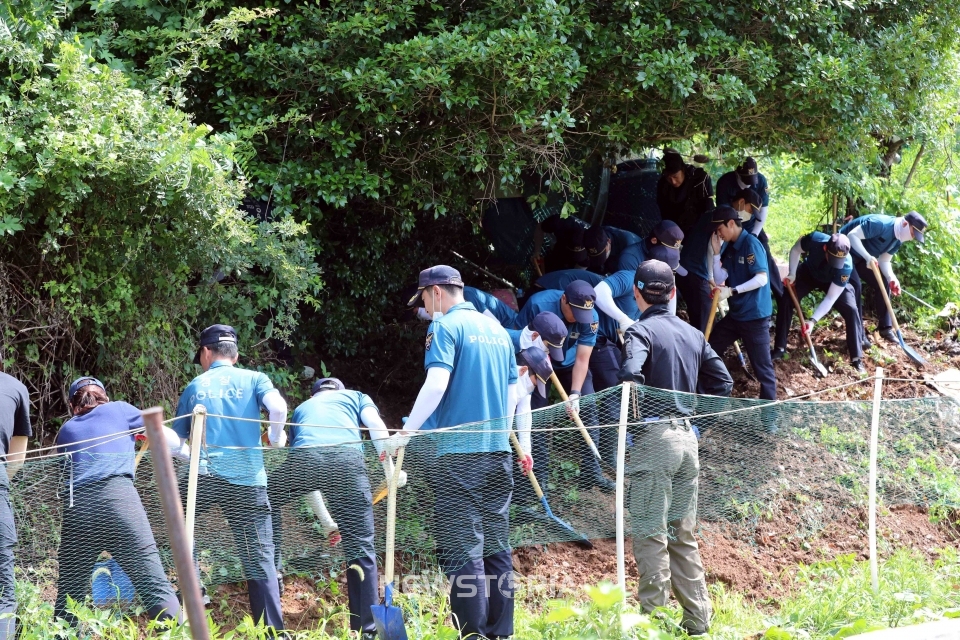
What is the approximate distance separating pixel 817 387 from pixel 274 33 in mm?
5709

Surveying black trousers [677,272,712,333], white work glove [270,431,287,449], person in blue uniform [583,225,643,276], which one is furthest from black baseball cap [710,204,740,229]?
white work glove [270,431,287,449]

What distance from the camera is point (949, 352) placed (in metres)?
10.5

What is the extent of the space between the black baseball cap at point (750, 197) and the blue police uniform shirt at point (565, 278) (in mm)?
2003

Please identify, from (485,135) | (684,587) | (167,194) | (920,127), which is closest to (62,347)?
(167,194)

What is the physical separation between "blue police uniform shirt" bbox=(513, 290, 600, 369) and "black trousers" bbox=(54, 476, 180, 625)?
10.5ft

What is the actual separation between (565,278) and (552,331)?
1.39 meters

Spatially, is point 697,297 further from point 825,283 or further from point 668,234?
point 825,283

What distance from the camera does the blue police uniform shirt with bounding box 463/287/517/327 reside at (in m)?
7.54

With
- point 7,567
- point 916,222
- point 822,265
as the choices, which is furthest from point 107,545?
Result: point 916,222

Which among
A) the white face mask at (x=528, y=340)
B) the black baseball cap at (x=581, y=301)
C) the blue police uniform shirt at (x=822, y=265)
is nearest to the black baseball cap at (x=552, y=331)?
the white face mask at (x=528, y=340)

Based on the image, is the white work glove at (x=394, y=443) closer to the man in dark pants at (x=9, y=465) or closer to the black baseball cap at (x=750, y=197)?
the man in dark pants at (x=9, y=465)

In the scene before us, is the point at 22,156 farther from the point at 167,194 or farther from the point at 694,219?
the point at 694,219

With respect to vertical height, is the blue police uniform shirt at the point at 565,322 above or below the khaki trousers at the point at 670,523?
above

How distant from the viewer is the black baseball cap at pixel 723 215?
28.2 ft
